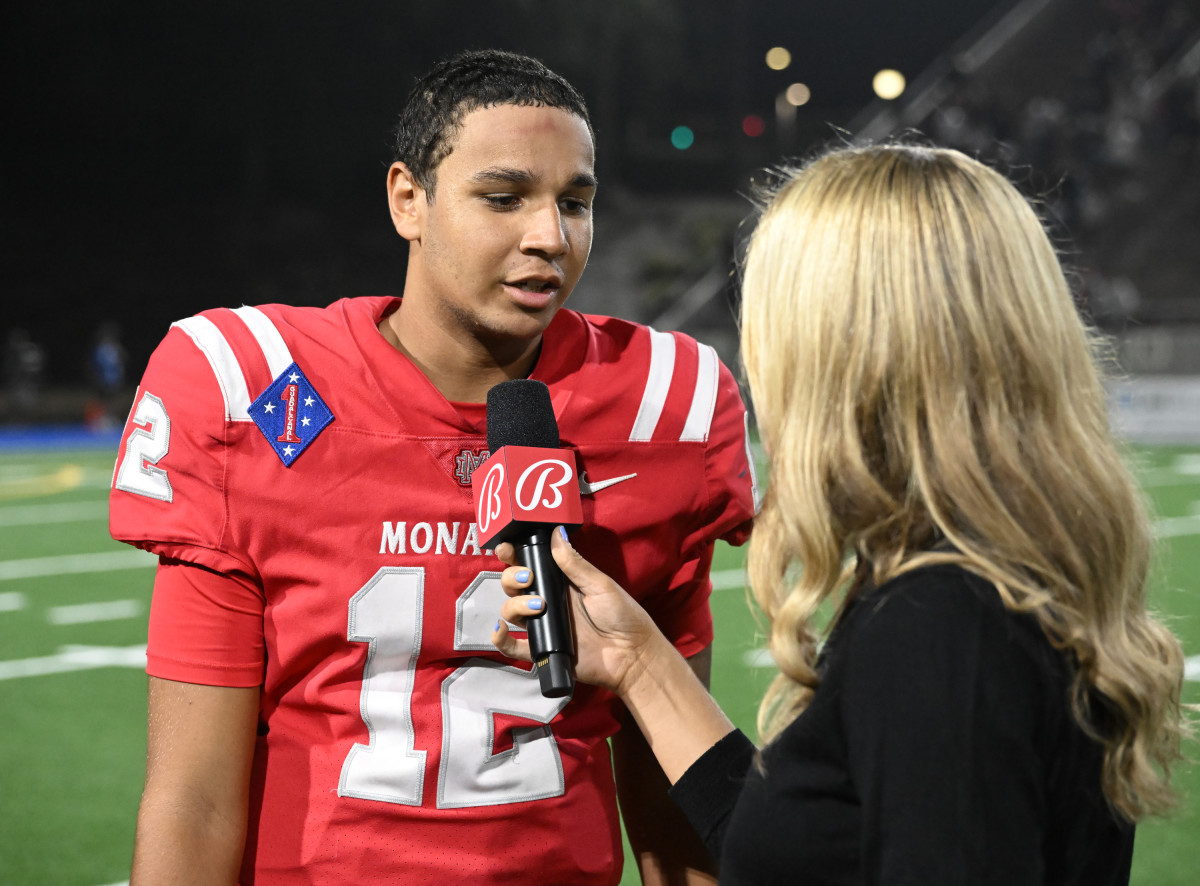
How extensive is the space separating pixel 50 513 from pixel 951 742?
1149 cm

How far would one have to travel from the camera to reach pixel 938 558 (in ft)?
4.59

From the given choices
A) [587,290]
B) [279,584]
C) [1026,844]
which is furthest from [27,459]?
[1026,844]

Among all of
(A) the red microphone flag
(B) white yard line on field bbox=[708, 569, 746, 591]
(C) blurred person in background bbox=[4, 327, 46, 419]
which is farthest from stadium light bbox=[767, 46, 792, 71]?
(A) the red microphone flag

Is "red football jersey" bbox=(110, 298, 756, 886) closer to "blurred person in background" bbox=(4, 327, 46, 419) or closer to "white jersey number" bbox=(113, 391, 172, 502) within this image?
"white jersey number" bbox=(113, 391, 172, 502)

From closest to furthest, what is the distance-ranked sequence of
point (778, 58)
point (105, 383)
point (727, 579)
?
point (727, 579) < point (105, 383) < point (778, 58)

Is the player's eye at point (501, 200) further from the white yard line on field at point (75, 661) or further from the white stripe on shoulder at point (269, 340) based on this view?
the white yard line on field at point (75, 661)

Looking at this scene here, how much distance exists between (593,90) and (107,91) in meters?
10.2

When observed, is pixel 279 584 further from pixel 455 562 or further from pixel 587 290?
pixel 587 290

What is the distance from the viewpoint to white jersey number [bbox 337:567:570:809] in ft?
6.59

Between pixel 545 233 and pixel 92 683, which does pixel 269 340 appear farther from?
pixel 92 683

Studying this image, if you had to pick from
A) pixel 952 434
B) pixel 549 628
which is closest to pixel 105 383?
pixel 549 628

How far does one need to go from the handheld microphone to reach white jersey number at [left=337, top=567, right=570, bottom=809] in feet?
0.48

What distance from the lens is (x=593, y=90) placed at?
102ft

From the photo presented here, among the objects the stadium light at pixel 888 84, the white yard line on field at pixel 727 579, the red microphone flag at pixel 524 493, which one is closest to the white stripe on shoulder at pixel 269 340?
the red microphone flag at pixel 524 493
